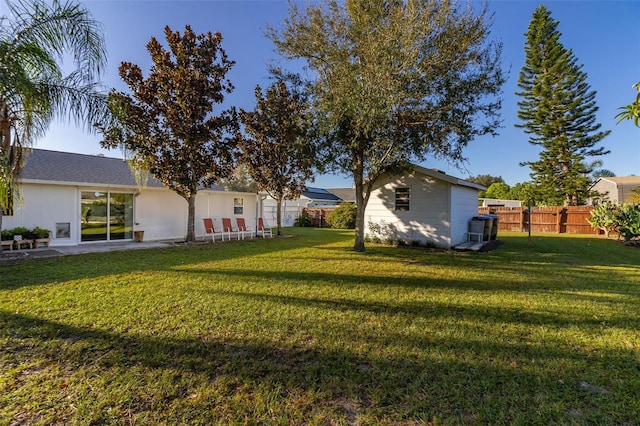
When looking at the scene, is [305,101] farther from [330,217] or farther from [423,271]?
[330,217]

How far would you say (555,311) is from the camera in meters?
4.52

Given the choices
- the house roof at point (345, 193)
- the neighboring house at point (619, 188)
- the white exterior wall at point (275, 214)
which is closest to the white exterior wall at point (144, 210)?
the white exterior wall at point (275, 214)

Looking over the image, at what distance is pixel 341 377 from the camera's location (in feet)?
8.95

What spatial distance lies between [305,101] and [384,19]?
134 inches

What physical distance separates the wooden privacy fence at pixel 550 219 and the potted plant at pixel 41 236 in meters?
23.7

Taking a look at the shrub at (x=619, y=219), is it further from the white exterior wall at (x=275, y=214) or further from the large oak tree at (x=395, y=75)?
the white exterior wall at (x=275, y=214)

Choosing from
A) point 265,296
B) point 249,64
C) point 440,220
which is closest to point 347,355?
point 265,296

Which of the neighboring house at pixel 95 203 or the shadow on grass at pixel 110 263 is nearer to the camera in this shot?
the shadow on grass at pixel 110 263

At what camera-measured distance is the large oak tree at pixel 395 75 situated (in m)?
7.39

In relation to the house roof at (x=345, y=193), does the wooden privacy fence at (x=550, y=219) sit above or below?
below

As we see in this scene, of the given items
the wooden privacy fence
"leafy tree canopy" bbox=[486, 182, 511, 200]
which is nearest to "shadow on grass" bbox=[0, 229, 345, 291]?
the wooden privacy fence

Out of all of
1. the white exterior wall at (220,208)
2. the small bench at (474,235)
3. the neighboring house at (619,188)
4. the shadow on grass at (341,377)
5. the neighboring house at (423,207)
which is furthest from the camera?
the neighboring house at (619,188)

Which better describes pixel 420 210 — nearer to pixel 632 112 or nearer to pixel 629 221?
pixel 629 221

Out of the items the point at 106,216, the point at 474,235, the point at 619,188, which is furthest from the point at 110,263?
the point at 619,188
